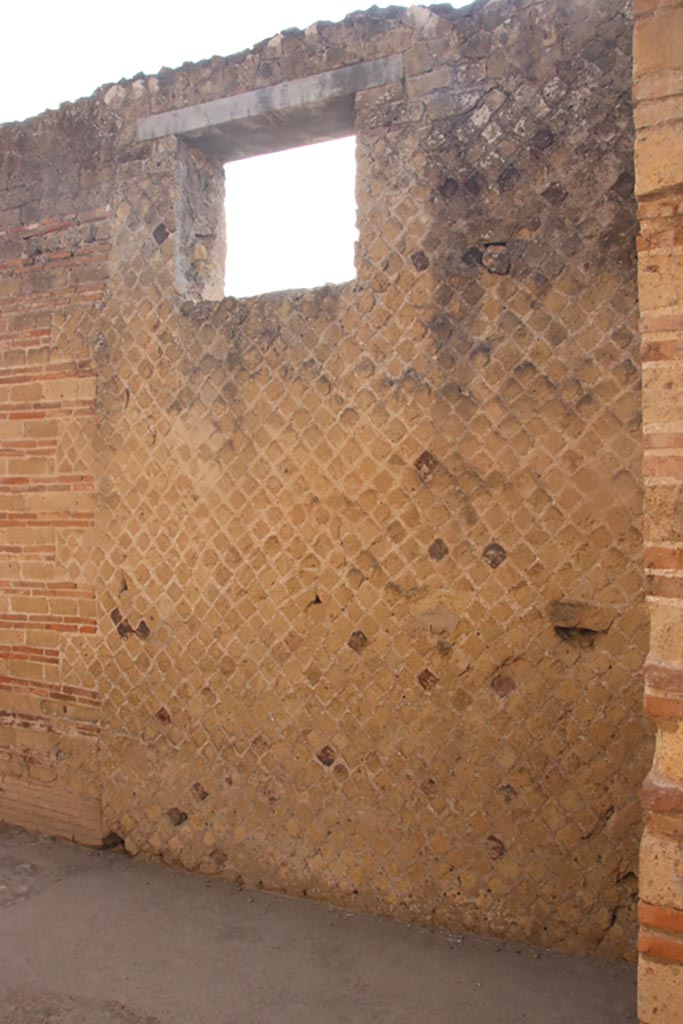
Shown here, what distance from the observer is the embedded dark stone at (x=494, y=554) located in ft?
12.3

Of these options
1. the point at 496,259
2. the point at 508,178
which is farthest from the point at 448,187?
the point at 496,259

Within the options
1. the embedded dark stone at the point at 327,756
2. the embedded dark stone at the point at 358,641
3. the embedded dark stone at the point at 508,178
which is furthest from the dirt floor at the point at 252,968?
the embedded dark stone at the point at 508,178

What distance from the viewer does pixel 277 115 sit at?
4.32 m

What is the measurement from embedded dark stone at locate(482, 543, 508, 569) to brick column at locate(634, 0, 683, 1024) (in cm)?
179

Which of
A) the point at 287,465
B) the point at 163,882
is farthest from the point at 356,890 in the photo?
the point at 287,465

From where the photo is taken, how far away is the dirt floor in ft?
11.0

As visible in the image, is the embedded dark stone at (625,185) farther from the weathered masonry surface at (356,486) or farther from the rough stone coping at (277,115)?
the rough stone coping at (277,115)

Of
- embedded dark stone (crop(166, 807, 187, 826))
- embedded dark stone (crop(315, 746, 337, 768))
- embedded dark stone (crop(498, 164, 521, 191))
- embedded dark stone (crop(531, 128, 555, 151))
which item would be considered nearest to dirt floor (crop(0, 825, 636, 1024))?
embedded dark stone (crop(166, 807, 187, 826))

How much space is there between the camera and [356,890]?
4074 millimetres

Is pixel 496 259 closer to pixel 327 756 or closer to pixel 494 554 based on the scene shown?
pixel 494 554

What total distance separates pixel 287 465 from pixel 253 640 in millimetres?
889

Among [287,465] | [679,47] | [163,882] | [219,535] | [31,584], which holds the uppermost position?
[679,47]

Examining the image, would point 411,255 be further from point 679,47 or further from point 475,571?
point 679,47

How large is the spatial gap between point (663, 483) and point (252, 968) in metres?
2.90
